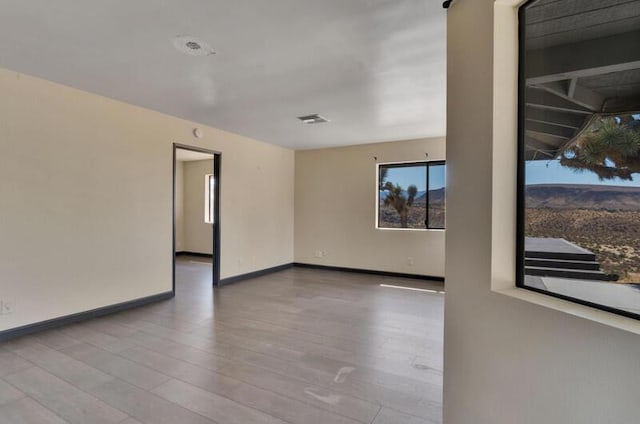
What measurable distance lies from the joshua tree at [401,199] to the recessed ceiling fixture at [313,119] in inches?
A: 85.2

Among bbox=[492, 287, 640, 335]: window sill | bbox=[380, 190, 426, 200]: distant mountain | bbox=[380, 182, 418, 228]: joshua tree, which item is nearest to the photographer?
bbox=[492, 287, 640, 335]: window sill

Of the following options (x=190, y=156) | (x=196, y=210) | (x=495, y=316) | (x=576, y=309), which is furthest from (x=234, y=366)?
→ (x=196, y=210)

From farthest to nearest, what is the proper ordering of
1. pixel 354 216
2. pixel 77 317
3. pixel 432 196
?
pixel 354 216 → pixel 432 196 → pixel 77 317

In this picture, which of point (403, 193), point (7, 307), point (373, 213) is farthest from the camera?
point (373, 213)

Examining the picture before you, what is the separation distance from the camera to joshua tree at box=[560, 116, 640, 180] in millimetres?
947

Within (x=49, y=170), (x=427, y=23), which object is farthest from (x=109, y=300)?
(x=427, y=23)

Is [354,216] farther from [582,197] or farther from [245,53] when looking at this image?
[582,197]

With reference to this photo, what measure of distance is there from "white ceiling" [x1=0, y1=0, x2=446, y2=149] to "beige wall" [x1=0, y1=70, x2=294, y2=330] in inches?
11.6

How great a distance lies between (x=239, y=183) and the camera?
5.54m

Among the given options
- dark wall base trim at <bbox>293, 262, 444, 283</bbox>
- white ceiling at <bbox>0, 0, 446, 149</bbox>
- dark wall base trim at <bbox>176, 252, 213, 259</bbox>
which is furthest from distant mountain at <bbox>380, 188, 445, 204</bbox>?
dark wall base trim at <bbox>176, 252, 213, 259</bbox>

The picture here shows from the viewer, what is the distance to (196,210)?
8.37m

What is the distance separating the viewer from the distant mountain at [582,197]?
3.15 ft

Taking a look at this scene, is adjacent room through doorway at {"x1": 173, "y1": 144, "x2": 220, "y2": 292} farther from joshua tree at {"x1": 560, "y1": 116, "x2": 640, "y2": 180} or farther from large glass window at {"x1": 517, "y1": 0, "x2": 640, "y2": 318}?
joshua tree at {"x1": 560, "y1": 116, "x2": 640, "y2": 180}

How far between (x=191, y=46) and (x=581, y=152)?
2.56 meters
